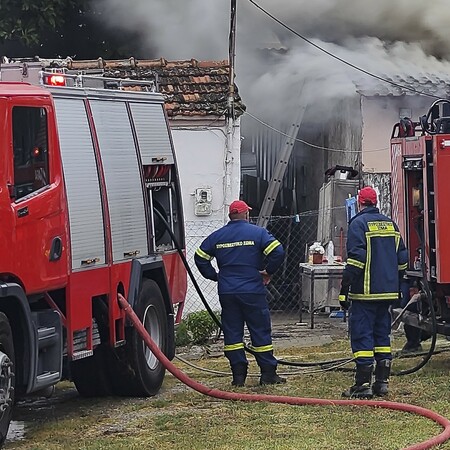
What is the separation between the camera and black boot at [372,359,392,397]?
359 inches

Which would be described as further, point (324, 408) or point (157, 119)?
point (157, 119)

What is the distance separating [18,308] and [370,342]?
3.11 m

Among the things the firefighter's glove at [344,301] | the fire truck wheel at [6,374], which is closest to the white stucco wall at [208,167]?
the firefighter's glove at [344,301]

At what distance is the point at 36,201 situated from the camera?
7.48 metres

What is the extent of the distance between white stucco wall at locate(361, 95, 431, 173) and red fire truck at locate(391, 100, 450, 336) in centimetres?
571

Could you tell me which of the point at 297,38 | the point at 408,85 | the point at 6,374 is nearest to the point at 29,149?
the point at 6,374

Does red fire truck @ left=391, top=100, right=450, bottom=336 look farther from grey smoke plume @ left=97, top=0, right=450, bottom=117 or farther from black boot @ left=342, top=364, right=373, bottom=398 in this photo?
grey smoke plume @ left=97, top=0, right=450, bottom=117

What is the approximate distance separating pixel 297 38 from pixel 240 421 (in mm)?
11214

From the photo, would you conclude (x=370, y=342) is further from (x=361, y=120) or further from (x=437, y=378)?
(x=361, y=120)

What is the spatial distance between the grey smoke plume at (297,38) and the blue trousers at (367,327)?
8496 millimetres

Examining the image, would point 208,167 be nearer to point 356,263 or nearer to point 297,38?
point 297,38

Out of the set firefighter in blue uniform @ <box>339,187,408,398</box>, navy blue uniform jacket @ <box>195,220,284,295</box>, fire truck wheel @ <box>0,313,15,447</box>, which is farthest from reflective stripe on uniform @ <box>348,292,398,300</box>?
fire truck wheel @ <box>0,313,15,447</box>

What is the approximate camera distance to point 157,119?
10.1 m

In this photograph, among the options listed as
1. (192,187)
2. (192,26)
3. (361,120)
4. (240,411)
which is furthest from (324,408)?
(192,26)
